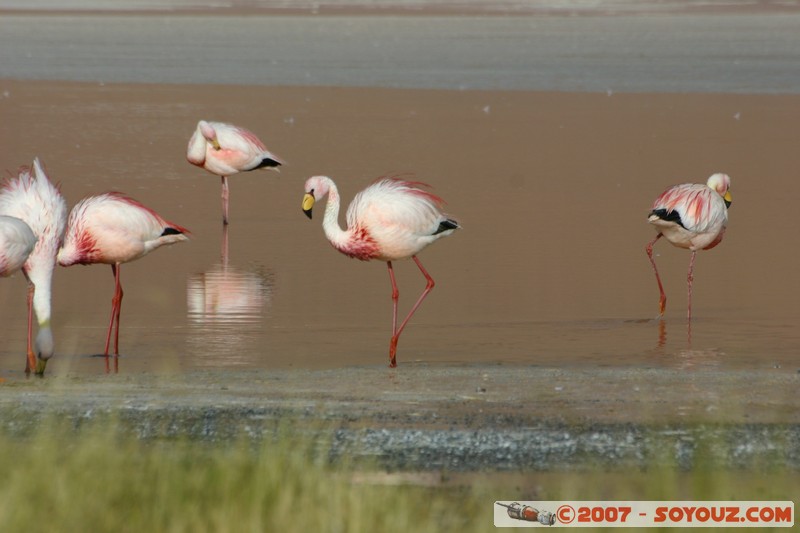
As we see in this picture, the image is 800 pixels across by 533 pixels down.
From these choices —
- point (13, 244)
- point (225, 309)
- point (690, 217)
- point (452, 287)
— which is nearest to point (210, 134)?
point (452, 287)

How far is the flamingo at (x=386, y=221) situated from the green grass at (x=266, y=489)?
3.21 m

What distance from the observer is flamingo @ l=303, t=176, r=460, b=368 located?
9.14 meters

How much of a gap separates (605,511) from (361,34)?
31.9m

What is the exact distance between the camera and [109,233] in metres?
9.45

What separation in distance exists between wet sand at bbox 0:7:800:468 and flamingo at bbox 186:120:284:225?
0.36 meters

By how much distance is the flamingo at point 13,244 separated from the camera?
8.25 m

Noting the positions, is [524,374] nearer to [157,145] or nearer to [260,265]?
[260,265]

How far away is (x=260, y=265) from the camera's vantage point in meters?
11.4

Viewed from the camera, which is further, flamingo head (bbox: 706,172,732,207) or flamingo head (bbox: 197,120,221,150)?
flamingo head (bbox: 197,120,221,150)

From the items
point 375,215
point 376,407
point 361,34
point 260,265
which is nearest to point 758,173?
point 260,265

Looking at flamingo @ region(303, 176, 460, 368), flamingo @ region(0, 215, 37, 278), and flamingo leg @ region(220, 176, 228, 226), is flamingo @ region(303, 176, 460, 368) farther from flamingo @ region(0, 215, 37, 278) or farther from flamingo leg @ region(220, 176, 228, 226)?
flamingo leg @ region(220, 176, 228, 226)

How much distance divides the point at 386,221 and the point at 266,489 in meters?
4.01

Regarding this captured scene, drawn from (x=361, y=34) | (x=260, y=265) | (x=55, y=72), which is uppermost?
(x=361, y=34)

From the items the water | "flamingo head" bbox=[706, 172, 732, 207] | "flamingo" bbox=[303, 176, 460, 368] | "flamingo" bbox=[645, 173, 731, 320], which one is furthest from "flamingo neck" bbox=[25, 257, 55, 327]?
"flamingo head" bbox=[706, 172, 732, 207]
